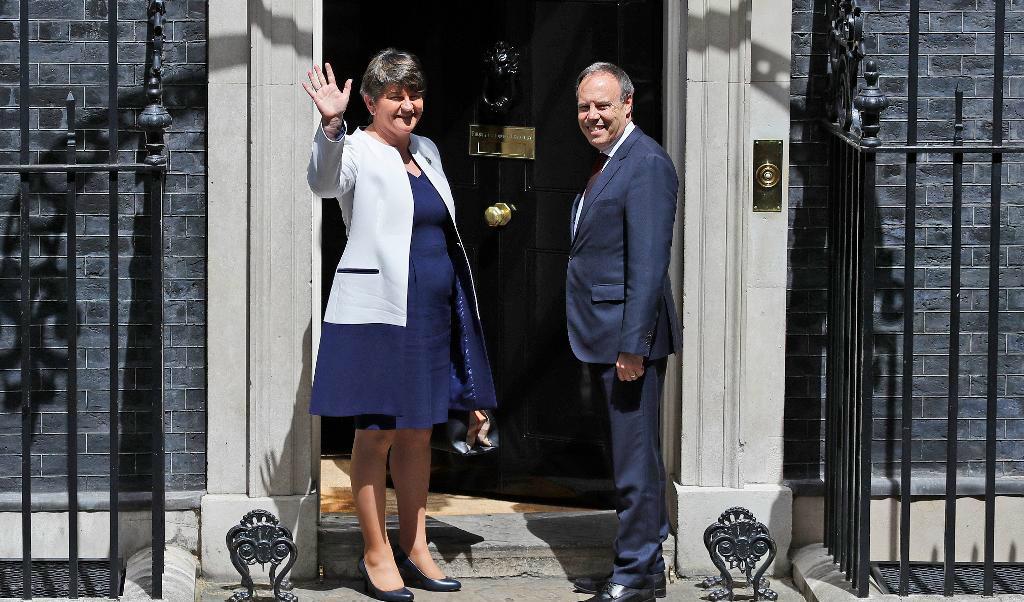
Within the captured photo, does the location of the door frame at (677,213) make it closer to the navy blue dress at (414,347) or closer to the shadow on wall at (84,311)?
the navy blue dress at (414,347)

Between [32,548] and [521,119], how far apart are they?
8.47ft

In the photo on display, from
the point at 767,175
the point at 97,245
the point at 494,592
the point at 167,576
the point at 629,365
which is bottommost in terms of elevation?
the point at 494,592

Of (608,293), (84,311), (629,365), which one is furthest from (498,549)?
(84,311)

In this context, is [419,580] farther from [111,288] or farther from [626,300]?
[111,288]

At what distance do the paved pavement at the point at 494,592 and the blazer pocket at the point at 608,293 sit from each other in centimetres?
116

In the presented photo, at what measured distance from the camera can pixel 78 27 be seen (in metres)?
6.02

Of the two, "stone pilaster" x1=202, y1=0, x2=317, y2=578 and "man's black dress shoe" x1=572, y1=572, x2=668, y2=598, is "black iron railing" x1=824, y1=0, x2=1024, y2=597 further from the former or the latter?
"stone pilaster" x1=202, y1=0, x2=317, y2=578

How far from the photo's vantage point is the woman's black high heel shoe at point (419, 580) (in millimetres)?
6035

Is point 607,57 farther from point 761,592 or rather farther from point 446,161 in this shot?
point 761,592

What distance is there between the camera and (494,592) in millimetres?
6109

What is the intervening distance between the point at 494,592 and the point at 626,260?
55.1 inches

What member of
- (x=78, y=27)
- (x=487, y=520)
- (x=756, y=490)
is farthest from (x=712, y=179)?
(x=78, y=27)

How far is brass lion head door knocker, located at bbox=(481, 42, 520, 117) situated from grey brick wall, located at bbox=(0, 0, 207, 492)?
4.09 feet

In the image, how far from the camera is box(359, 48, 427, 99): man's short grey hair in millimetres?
5625
